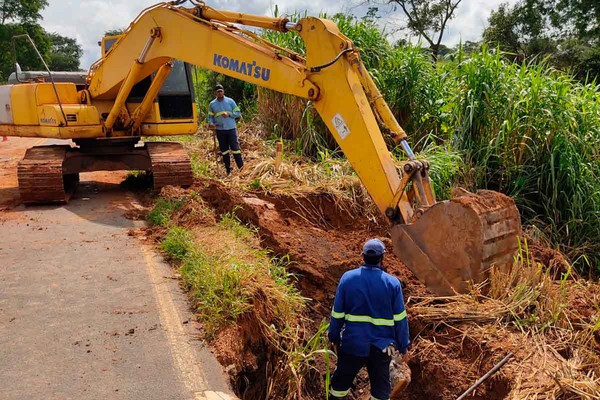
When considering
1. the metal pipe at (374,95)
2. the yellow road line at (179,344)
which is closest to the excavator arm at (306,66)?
the metal pipe at (374,95)

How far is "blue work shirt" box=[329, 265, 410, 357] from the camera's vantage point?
380 centimetres

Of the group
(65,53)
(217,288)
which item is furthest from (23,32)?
(217,288)

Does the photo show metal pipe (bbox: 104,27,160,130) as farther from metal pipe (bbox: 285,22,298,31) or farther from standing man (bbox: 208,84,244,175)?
metal pipe (bbox: 285,22,298,31)

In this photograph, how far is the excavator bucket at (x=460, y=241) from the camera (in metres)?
4.45

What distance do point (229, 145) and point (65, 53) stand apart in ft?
200

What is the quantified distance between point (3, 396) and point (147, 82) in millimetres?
6810

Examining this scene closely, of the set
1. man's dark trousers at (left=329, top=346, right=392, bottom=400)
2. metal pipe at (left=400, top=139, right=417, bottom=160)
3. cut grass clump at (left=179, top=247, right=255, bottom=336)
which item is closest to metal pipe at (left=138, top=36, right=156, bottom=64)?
cut grass clump at (left=179, top=247, right=255, bottom=336)

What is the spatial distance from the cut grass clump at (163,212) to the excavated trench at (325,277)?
1.63ft

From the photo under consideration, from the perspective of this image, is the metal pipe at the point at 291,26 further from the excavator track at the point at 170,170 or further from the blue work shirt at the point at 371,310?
the excavator track at the point at 170,170

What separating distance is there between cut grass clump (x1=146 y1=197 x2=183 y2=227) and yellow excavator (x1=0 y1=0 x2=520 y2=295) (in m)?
0.91

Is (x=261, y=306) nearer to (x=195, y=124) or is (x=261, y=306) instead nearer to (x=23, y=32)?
(x=195, y=124)

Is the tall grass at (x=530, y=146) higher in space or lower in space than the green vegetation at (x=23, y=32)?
lower

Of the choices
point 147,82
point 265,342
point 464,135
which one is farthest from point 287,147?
point 265,342

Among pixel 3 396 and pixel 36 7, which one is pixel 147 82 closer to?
pixel 3 396
